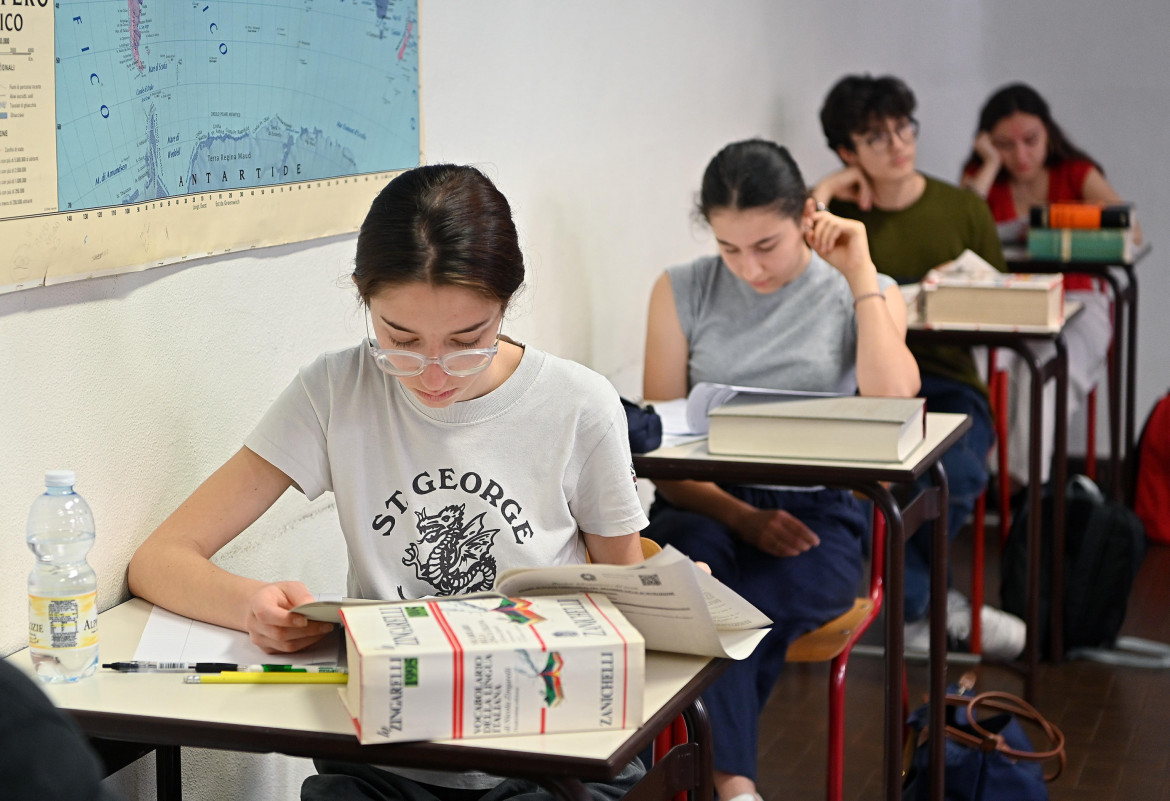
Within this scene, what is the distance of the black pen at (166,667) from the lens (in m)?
1.24

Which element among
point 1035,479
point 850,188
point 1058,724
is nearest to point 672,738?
point 1058,724

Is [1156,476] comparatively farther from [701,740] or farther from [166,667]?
[166,667]

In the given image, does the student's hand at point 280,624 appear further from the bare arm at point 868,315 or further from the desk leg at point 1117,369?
the desk leg at point 1117,369

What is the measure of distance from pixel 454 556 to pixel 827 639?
969 millimetres

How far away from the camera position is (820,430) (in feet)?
6.60

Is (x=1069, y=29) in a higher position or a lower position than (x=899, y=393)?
higher

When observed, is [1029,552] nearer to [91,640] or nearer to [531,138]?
[531,138]

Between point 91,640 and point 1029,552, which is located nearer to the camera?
point 91,640

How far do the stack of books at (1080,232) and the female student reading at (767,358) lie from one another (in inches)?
70.3

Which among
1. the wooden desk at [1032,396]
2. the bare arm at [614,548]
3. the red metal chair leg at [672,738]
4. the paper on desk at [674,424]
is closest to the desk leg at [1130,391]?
the wooden desk at [1032,396]

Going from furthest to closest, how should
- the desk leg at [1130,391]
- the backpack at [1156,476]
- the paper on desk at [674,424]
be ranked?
1. the backpack at [1156,476]
2. the desk leg at [1130,391]
3. the paper on desk at [674,424]

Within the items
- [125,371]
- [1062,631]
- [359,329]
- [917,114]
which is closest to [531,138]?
[359,329]

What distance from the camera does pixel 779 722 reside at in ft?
9.73

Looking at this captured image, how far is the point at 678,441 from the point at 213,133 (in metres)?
0.93
